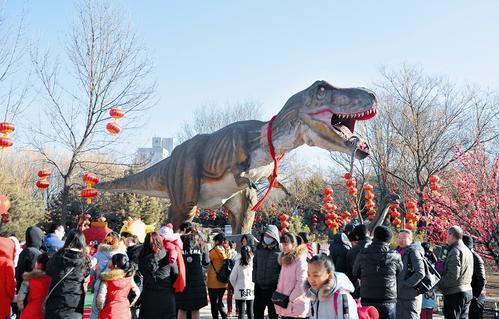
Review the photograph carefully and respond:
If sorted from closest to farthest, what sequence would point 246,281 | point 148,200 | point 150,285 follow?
point 150,285 → point 246,281 → point 148,200

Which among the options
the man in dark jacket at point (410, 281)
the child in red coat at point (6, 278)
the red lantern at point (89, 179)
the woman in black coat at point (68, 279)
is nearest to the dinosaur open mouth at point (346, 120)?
the man in dark jacket at point (410, 281)

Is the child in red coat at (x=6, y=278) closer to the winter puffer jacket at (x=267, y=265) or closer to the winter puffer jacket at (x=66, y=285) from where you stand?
the winter puffer jacket at (x=66, y=285)

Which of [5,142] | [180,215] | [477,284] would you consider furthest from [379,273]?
[5,142]

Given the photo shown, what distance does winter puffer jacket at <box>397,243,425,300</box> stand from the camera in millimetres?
5340

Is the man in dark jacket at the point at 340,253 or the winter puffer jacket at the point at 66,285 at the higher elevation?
the man in dark jacket at the point at 340,253

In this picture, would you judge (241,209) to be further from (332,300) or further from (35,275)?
(332,300)

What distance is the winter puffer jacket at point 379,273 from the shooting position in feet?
16.8

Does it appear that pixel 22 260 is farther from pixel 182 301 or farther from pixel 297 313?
pixel 297 313

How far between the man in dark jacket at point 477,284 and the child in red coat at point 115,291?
430 cm

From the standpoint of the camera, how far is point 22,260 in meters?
5.95

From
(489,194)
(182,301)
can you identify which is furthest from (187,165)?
(489,194)

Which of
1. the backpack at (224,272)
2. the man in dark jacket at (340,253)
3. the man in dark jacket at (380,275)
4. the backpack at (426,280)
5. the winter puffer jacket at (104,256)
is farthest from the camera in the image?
the backpack at (224,272)

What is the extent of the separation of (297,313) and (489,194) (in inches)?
366

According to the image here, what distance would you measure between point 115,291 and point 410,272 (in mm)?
3035
